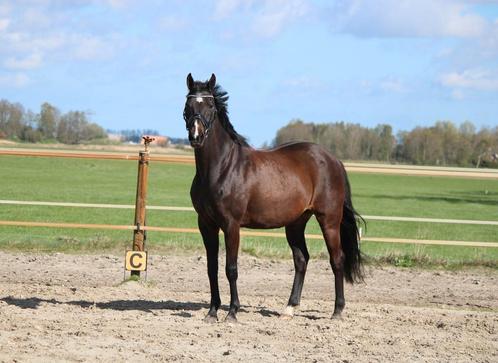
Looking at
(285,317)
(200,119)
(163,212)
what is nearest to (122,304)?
(285,317)

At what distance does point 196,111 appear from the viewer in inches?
268

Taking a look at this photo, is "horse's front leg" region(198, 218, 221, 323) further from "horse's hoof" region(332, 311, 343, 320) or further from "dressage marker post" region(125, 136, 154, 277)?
"dressage marker post" region(125, 136, 154, 277)

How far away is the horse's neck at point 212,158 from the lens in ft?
23.0

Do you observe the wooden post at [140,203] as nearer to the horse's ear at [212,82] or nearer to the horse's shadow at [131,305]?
the horse's shadow at [131,305]

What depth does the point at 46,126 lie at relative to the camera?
154 feet

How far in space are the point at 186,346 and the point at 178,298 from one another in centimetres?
254

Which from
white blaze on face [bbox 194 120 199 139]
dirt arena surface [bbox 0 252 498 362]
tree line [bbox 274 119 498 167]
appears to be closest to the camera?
dirt arena surface [bbox 0 252 498 362]

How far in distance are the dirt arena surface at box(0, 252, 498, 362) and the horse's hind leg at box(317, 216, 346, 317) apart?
229mm

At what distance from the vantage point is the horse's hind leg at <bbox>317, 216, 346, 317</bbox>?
7672mm

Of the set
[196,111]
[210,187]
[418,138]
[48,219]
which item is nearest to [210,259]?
[210,187]

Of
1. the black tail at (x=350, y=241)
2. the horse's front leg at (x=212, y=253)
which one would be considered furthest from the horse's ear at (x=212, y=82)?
the black tail at (x=350, y=241)

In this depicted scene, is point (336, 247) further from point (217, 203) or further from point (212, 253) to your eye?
point (217, 203)

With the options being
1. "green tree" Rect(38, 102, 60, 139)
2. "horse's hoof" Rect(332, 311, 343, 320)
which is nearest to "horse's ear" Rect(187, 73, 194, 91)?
"horse's hoof" Rect(332, 311, 343, 320)

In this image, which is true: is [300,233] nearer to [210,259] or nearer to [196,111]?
[210,259]
